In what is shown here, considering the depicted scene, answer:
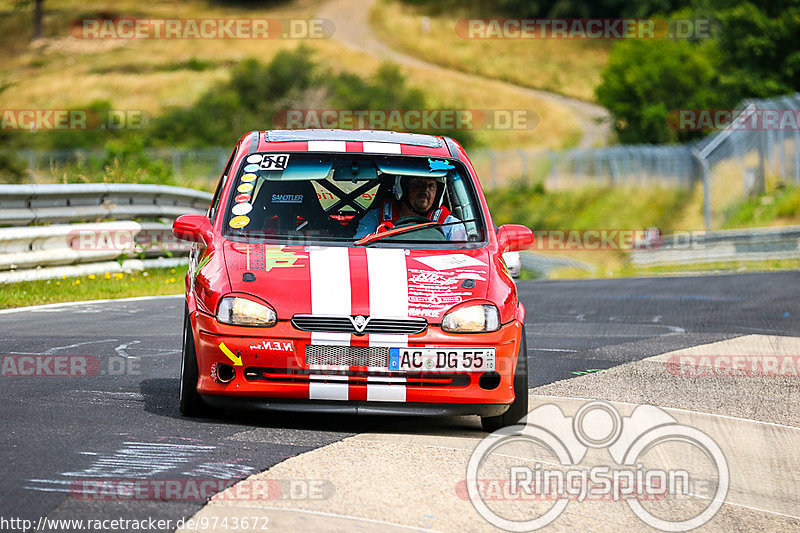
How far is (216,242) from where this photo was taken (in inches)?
283

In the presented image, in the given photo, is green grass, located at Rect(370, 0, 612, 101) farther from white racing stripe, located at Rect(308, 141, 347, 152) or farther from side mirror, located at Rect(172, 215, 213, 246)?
side mirror, located at Rect(172, 215, 213, 246)

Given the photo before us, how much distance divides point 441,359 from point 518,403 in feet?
1.90

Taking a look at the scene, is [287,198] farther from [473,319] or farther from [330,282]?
[473,319]

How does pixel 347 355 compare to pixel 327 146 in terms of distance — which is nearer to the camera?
pixel 347 355

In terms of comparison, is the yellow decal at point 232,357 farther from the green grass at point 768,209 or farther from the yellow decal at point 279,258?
the green grass at point 768,209

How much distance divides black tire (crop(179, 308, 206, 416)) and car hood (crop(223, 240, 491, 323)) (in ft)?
1.36

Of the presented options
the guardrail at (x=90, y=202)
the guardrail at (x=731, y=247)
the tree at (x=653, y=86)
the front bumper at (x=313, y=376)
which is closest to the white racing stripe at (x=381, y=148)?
the front bumper at (x=313, y=376)

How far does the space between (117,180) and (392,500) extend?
49.0 ft

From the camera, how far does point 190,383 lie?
664 cm

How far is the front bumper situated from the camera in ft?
21.1

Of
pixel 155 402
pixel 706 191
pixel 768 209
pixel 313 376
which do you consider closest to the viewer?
pixel 313 376

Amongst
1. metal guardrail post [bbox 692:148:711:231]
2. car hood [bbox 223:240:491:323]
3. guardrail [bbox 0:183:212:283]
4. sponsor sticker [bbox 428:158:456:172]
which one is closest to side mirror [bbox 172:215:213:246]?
car hood [bbox 223:240:491:323]

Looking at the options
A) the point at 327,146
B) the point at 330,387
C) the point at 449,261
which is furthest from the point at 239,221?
the point at 330,387

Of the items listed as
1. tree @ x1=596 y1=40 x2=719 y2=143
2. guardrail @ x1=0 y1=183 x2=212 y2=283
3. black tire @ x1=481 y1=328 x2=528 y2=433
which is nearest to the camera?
black tire @ x1=481 y1=328 x2=528 y2=433
